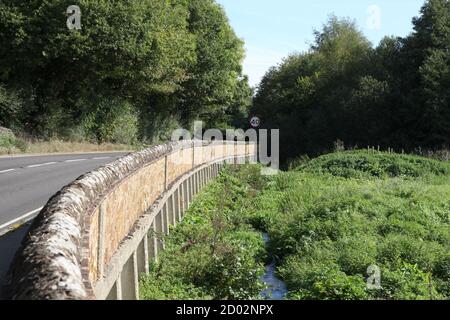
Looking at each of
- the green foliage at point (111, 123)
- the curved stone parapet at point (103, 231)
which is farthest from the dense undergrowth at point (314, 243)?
the green foliage at point (111, 123)

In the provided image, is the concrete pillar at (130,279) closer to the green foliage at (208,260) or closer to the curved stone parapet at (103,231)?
the curved stone parapet at (103,231)

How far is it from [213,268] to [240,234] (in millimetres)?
Result: 4360

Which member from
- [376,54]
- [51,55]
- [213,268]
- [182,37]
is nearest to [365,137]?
[376,54]

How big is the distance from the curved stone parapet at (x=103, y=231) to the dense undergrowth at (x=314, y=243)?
0.82 m

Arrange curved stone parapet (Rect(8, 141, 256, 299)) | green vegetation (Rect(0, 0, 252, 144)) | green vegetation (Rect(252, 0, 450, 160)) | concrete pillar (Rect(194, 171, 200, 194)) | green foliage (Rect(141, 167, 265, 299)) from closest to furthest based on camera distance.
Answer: curved stone parapet (Rect(8, 141, 256, 299)), green foliage (Rect(141, 167, 265, 299)), concrete pillar (Rect(194, 171, 200, 194)), green vegetation (Rect(0, 0, 252, 144)), green vegetation (Rect(252, 0, 450, 160))

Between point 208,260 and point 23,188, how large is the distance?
6.32 m

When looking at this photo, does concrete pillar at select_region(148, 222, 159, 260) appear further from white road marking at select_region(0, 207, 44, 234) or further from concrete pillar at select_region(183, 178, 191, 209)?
concrete pillar at select_region(183, 178, 191, 209)

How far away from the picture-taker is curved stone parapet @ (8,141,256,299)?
3.64 m

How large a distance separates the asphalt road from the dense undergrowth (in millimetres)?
2246

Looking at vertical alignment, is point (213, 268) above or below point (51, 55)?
below

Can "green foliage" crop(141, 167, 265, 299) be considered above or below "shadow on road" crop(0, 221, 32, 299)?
below

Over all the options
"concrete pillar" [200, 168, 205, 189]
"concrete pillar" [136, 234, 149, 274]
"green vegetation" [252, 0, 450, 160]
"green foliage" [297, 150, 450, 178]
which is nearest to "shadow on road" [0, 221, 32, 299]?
"concrete pillar" [136, 234, 149, 274]

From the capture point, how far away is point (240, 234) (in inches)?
573

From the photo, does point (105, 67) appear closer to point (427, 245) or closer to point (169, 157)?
point (169, 157)
